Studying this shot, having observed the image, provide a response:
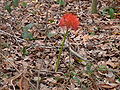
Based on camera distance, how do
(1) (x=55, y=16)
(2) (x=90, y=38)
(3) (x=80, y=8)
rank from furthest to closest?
(3) (x=80, y=8)
(1) (x=55, y=16)
(2) (x=90, y=38)

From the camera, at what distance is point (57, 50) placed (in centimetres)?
408

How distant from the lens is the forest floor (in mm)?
3129

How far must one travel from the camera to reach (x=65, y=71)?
3.49 meters

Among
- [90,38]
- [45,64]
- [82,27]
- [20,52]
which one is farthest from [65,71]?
[82,27]

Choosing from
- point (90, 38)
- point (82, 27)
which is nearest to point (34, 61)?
point (90, 38)

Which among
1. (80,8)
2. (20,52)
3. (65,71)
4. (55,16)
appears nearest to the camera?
(65,71)

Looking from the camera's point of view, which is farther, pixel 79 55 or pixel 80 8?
pixel 80 8

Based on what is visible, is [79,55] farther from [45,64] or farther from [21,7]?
[21,7]

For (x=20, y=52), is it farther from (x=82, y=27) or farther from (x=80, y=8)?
(x=80, y=8)

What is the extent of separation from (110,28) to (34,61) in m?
1.85

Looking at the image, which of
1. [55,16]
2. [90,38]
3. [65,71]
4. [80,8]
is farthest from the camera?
[80,8]

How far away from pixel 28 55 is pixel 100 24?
1863 millimetres

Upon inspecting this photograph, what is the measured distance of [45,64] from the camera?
368 centimetres

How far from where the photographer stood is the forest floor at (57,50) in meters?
3.13
